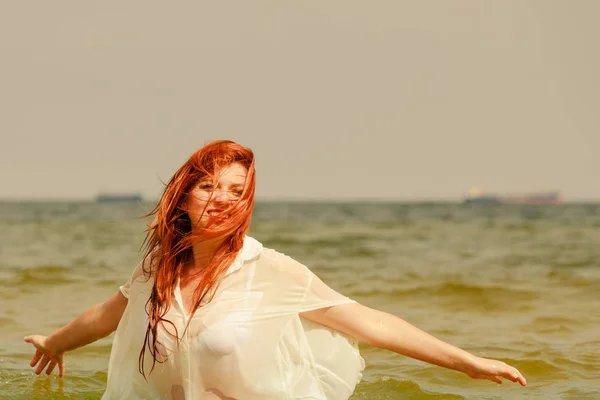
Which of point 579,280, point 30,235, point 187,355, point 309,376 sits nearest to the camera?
point 187,355

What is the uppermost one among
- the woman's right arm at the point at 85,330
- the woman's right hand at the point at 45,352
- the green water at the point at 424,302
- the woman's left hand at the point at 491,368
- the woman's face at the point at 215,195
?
the woman's face at the point at 215,195

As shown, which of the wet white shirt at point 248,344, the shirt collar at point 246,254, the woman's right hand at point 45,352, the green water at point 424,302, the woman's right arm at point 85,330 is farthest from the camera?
the green water at point 424,302

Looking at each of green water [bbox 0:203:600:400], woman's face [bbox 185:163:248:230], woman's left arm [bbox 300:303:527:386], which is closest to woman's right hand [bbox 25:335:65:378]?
green water [bbox 0:203:600:400]

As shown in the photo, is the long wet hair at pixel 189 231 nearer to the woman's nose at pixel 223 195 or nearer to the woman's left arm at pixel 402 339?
the woman's nose at pixel 223 195

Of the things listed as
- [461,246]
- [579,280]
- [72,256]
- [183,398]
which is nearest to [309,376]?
[183,398]

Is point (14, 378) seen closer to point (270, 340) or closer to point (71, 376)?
point (71, 376)

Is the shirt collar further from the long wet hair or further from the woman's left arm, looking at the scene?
the woman's left arm

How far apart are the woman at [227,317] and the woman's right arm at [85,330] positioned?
0.38 feet

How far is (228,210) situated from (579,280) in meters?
9.29

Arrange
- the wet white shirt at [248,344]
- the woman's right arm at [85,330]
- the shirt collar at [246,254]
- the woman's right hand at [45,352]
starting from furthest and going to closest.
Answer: the woman's right hand at [45,352]
the woman's right arm at [85,330]
the shirt collar at [246,254]
the wet white shirt at [248,344]

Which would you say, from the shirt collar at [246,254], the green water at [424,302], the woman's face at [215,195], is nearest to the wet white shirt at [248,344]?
the shirt collar at [246,254]

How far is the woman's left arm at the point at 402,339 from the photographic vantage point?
3.35 metres

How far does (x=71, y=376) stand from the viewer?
217 inches

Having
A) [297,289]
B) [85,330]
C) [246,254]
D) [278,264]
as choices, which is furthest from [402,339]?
[85,330]
